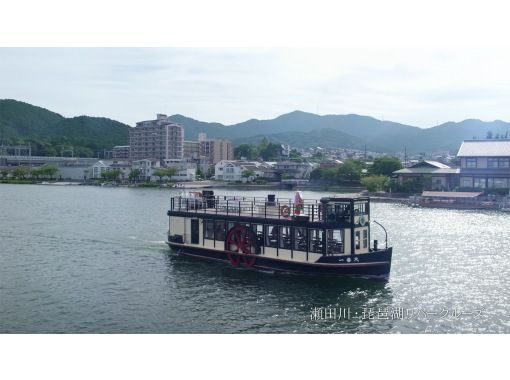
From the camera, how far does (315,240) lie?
2247cm

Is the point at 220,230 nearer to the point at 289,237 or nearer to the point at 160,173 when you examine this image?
the point at 289,237

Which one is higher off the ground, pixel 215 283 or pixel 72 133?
pixel 72 133

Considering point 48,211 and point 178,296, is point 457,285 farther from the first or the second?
point 48,211

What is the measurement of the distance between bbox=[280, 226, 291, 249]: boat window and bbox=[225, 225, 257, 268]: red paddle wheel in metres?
1.30

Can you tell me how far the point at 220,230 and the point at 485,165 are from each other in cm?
4651

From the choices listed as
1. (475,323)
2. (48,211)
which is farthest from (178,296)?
(48,211)

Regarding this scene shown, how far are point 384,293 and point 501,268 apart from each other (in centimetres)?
729

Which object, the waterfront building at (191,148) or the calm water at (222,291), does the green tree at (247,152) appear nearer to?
the waterfront building at (191,148)

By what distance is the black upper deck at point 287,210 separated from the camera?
22.0 meters

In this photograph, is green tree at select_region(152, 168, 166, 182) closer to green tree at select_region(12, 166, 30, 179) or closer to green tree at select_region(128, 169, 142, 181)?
green tree at select_region(128, 169, 142, 181)

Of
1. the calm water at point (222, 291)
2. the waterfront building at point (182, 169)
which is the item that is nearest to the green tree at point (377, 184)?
the calm water at point (222, 291)

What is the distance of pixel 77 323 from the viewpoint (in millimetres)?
16453

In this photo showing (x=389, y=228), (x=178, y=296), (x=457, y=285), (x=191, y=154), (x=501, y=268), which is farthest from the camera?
(x=191, y=154)

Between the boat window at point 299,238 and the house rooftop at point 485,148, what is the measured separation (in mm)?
46641
